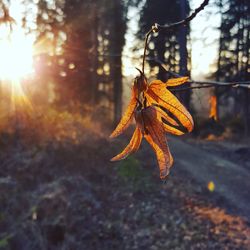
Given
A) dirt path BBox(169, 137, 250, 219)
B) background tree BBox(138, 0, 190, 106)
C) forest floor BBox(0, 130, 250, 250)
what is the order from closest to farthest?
background tree BBox(138, 0, 190, 106)
forest floor BBox(0, 130, 250, 250)
dirt path BBox(169, 137, 250, 219)

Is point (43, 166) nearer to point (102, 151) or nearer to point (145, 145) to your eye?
point (102, 151)

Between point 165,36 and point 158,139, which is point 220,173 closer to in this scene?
point 165,36

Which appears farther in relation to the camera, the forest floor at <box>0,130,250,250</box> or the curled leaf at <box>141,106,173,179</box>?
the forest floor at <box>0,130,250,250</box>

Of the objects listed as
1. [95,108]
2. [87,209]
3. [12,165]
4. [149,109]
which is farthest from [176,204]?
[95,108]

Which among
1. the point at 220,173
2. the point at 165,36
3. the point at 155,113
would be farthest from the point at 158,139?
the point at 220,173

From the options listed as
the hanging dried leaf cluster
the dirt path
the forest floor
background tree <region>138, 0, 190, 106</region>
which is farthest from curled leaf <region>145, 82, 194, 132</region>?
the dirt path

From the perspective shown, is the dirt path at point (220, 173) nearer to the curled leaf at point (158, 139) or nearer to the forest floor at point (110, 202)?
the forest floor at point (110, 202)

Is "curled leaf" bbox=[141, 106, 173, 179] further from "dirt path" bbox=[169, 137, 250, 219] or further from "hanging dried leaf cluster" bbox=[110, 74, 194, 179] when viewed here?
"dirt path" bbox=[169, 137, 250, 219]
